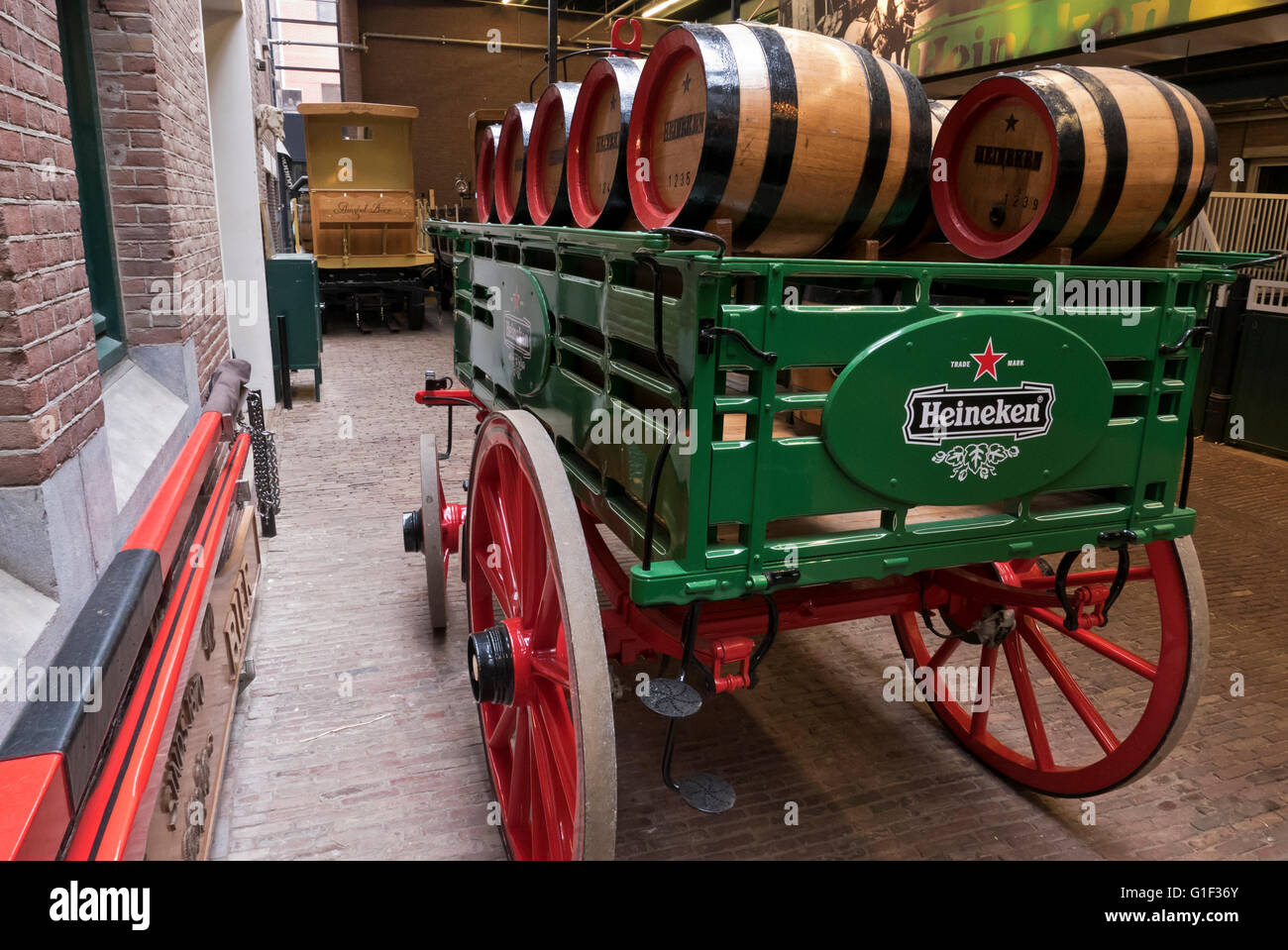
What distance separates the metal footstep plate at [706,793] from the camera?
7.22 feet

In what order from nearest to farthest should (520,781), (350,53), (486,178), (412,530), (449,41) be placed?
(520,781) < (412,530) < (486,178) < (350,53) < (449,41)

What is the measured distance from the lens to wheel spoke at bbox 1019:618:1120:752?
10.1 ft

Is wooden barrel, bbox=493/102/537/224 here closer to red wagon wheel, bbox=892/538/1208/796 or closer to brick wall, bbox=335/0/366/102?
red wagon wheel, bbox=892/538/1208/796

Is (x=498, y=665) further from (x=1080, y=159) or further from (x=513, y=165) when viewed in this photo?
(x=513, y=165)

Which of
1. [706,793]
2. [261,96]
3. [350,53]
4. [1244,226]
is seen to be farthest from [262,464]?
[350,53]

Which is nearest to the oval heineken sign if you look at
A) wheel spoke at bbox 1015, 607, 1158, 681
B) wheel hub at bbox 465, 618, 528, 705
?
wheel spoke at bbox 1015, 607, 1158, 681

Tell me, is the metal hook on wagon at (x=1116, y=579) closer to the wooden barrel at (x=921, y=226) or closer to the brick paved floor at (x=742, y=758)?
the brick paved floor at (x=742, y=758)

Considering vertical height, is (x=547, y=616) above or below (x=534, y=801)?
above

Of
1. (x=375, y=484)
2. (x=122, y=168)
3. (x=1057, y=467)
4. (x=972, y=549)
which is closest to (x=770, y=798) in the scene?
(x=972, y=549)

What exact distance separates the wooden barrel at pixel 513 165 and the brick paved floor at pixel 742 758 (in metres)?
2.03

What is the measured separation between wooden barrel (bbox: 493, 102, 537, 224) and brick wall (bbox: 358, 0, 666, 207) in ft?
63.9

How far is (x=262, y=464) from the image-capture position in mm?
5598

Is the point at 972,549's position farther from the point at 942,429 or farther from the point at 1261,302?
the point at 1261,302

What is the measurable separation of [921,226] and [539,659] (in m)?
1.84
